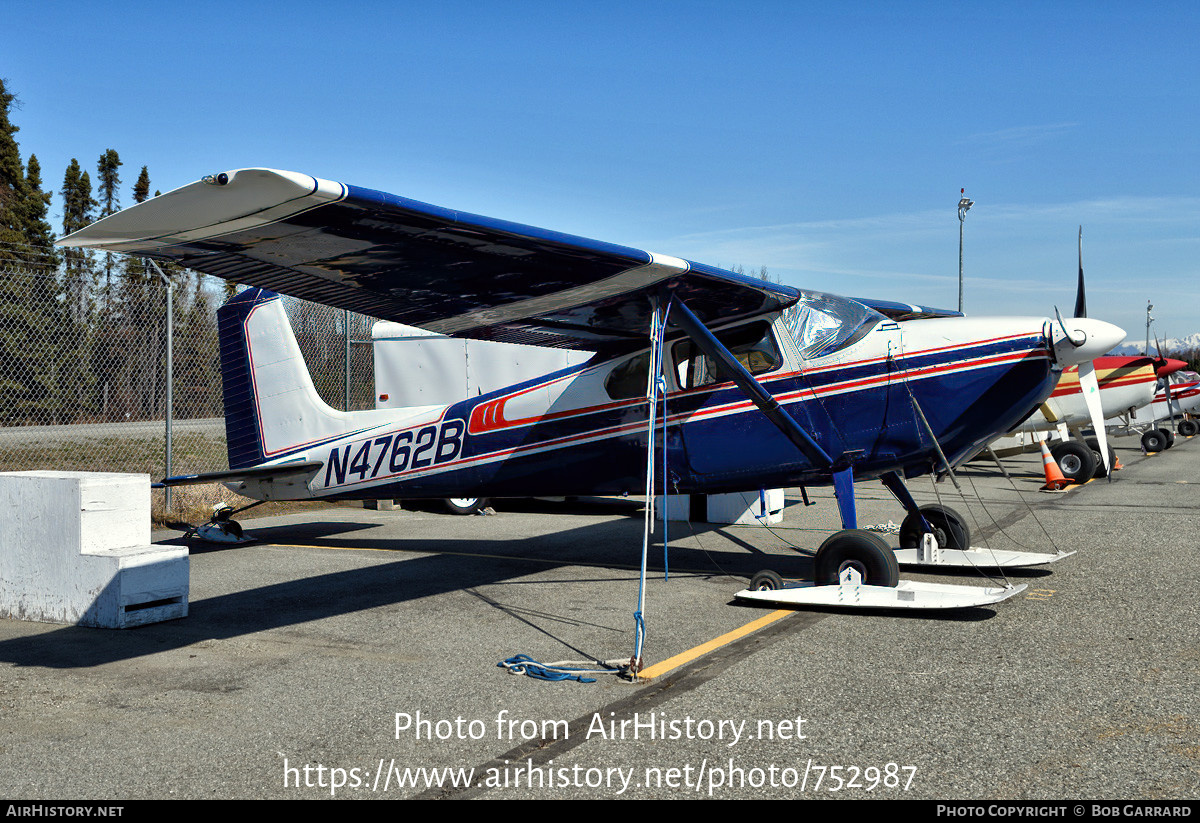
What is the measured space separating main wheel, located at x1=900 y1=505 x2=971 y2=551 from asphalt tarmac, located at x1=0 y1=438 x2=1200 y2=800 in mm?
549

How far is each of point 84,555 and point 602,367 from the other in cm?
431

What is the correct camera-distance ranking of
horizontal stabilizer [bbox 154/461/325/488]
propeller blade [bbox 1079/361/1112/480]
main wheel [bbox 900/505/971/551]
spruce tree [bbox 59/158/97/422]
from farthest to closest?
spruce tree [bbox 59/158/97/422]
horizontal stabilizer [bbox 154/461/325/488]
main wheel [bbox 900/505/971/551]
propeller blade [bbox 1079/361/1112/480]

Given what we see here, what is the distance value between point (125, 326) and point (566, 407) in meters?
8.51

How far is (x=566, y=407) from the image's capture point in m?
8.16

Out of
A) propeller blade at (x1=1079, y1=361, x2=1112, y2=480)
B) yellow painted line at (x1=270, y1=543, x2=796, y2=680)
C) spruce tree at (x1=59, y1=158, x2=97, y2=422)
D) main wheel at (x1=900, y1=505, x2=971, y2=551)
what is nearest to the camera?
yellow painted line at (x1=270, y1=543, x2=796, y2=680)

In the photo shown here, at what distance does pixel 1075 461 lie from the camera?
17750 millimetres

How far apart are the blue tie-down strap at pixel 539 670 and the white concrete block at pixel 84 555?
2.85 meters

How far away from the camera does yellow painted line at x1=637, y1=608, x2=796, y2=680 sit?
16.5ft

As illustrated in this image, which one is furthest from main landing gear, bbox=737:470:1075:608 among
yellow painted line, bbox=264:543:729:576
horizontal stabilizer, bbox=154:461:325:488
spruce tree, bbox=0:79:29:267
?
spruce tree, bbox=0:79:29:267

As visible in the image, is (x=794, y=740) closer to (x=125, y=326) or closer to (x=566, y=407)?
(x=566, y=407)

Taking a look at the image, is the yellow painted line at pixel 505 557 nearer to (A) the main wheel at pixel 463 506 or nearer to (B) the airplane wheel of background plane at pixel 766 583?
(B) the airplane wheel of background plane at pixel 766 583

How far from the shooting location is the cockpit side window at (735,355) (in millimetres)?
7383

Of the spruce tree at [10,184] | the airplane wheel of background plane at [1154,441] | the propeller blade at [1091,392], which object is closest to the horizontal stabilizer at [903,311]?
the propeller blade at [1091,392]

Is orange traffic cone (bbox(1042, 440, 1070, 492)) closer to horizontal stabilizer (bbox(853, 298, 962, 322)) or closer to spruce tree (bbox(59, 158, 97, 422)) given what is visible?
horizontal stabilizer (bbox(853, 298, 962, 322))
